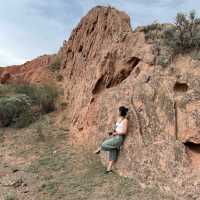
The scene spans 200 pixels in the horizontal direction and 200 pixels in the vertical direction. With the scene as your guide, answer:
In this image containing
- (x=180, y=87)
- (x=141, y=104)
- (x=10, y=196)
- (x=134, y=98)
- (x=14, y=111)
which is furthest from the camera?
(x=14, y=111)

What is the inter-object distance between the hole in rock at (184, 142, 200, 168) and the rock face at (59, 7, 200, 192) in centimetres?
14

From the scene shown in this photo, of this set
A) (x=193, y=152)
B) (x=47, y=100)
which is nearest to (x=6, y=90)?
(x=47, y=100)

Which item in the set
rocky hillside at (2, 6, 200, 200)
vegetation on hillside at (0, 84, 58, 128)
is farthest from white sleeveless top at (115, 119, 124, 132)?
vegetation on hillside at (0, 84, 58, 128)

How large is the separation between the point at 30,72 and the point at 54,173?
10255mm

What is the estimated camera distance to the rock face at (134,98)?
775 cm

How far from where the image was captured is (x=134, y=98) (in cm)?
897

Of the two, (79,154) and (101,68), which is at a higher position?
(101,68)

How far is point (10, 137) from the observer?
474 inches

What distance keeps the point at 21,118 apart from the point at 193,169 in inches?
289

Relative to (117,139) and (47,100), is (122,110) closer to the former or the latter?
(117,139)

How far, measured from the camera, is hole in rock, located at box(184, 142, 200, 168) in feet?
24.3

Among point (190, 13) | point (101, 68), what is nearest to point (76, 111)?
point (101, 68)

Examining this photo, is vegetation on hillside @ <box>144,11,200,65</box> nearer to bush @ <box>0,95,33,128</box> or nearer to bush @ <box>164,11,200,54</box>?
bush @ <box>164,11,200,54</box>

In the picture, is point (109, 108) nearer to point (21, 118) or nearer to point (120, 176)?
point (120, 176)
